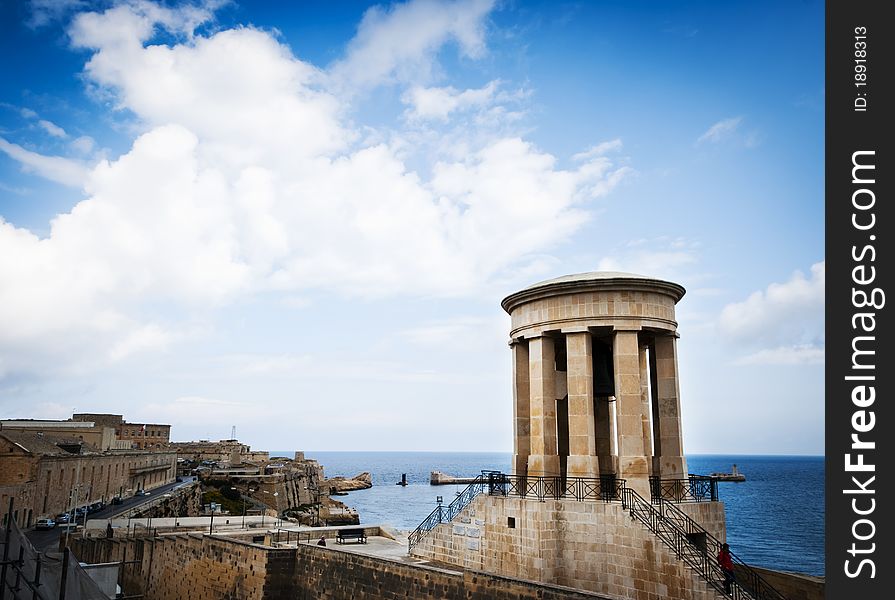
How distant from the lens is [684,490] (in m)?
16.8

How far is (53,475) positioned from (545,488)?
33.6 meters

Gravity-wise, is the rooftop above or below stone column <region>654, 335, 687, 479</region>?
above

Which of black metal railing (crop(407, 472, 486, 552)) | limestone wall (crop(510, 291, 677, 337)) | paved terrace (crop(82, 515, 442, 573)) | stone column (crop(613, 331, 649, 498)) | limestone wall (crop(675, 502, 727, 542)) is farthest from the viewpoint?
paved terrace (crop(82, 515, 442, 573))

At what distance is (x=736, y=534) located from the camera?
55.8 m

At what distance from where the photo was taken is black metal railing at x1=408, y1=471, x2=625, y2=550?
16.2m

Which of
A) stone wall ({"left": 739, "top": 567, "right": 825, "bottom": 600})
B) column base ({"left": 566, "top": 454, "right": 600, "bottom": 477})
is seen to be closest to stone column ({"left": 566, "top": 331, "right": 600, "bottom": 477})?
column base ({"left": 566, "top": 454, "right": 600, "bottom": 477})

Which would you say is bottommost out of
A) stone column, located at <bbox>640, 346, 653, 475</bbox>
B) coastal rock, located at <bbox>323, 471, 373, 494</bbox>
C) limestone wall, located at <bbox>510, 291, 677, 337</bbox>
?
coastal rock, located at <bbox>323, 471, 373, 494</bbox>

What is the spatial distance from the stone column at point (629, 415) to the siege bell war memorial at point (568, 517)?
0.10 ft

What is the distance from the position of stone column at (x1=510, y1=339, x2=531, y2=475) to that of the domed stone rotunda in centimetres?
7
